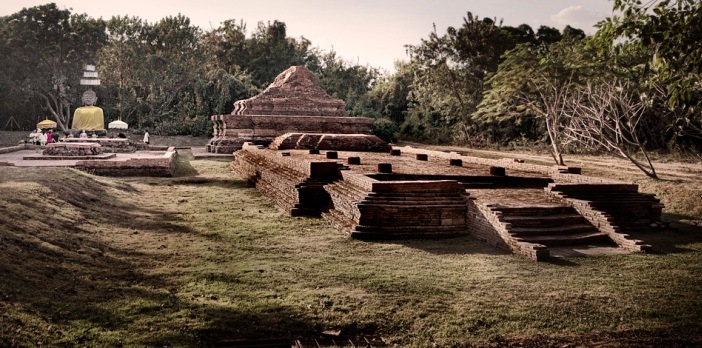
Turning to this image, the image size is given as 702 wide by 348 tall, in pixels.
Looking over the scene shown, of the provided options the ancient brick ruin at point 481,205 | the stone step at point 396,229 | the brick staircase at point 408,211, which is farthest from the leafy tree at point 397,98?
the stone step at point 396,229

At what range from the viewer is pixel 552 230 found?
7672mm

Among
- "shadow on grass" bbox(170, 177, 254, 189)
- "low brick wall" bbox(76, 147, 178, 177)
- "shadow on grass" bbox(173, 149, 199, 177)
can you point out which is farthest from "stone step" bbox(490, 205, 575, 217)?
"shadow on grass" bbox(173, 149, 199, 177)

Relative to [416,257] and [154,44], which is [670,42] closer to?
[416,257]

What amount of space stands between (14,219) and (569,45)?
1757cm

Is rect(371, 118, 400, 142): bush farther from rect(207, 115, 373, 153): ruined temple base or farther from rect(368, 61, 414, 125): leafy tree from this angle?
rect(207, 115, 373, 153): ruined temple base

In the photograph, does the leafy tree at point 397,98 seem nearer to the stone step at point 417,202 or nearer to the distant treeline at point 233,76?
the distant treeline at point 233,76

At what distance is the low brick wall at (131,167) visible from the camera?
14.7m

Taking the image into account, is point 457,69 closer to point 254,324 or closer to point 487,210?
point 487,210

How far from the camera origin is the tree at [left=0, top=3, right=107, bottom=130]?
36.2m

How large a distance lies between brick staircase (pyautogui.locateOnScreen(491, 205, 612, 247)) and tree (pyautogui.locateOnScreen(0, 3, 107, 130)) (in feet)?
106

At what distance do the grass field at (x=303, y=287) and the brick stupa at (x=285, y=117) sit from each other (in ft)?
46.1

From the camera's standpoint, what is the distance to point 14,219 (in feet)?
23.3

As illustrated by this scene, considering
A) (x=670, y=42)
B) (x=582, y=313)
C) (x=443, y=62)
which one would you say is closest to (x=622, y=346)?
(x=582, y=313)

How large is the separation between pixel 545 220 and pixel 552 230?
188 millimetres
